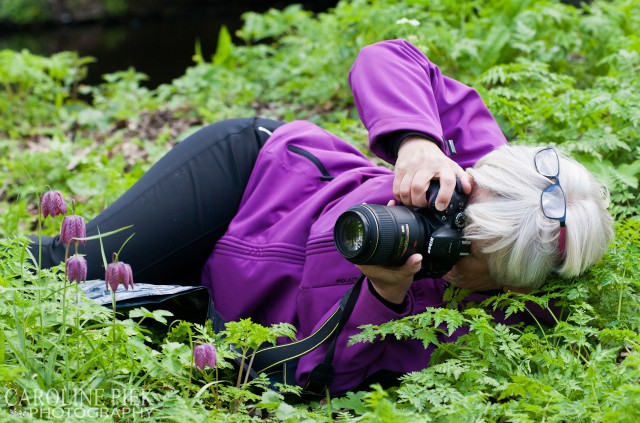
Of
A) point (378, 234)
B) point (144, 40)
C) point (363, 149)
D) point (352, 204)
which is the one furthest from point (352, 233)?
point (144, 40)

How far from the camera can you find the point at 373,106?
7.70 ft

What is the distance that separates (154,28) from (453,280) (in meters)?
16.0

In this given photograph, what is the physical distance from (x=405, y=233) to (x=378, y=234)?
0.29ft

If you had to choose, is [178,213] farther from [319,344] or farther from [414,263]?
[414,263]

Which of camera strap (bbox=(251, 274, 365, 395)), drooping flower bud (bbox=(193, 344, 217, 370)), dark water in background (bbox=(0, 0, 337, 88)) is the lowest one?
dark water in background (bbox=(0, 0, 337, 88))

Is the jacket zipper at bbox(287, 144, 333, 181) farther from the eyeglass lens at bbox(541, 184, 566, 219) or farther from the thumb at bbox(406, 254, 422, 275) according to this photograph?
the eyeglass lens at bbox(541, 184, 566, 219)

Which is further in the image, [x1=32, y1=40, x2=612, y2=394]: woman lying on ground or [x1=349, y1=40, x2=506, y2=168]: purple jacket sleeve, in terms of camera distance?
[x1=349, y1=40, x2=506, y2=168]: purple jacket sleeve

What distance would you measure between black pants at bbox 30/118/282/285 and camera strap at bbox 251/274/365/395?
0.59m

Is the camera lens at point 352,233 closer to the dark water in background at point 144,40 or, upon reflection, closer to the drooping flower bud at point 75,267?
the drooping flower bud at point 75,267

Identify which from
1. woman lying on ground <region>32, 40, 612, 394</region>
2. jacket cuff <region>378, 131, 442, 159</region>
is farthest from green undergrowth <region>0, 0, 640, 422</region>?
jacket cuff <region>378, 131, 442, 159</region>

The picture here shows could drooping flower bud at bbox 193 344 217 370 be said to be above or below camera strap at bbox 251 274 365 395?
above

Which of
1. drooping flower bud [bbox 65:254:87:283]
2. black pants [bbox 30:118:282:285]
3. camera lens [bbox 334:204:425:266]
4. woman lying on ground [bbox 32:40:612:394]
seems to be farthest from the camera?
black pants [bbox 30:118:282:285]

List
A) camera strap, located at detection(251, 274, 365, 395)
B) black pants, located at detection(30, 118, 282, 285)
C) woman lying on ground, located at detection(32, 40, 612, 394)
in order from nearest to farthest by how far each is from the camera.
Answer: woman lying on ground, located at detection(32, 40, 612, 394) < camera strap, located at detection(251, 274, 365, 395) < black pants, located at detection(30, 118, 282, 285)

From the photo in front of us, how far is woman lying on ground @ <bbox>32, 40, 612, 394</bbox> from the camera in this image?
6.62 feet
